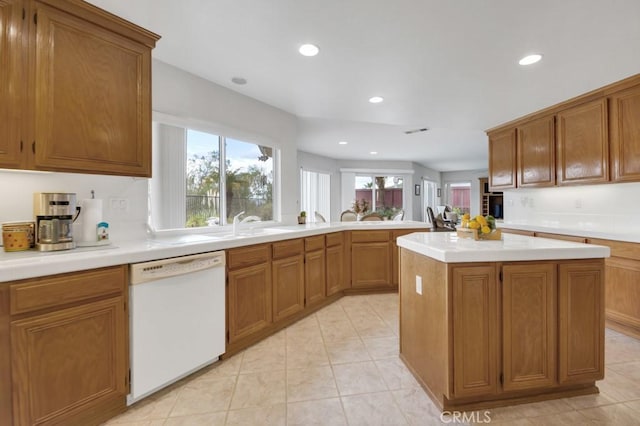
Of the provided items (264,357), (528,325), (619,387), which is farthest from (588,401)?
(264,357)

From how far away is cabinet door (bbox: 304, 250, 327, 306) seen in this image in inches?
123

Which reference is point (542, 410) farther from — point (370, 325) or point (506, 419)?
point (370, 325)

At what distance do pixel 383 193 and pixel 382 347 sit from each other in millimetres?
7337

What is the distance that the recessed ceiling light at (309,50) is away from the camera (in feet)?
7.31

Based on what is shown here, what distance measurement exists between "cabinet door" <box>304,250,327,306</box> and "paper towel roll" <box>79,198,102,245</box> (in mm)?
1786

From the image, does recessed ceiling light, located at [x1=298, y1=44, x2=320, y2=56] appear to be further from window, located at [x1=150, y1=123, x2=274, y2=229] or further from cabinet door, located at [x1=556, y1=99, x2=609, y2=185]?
cabinet door, located at [x1=556, y1=99, x2=609, y2=185]

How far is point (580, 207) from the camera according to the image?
3.65m

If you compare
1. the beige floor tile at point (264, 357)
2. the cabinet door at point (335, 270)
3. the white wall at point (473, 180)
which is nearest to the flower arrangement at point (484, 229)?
the beige floor tile at point (264, 357)

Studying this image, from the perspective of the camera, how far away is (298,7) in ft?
5.87

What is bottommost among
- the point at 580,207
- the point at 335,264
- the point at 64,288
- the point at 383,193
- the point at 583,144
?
the point at 335,264

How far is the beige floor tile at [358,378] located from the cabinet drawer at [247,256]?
3.35 feet

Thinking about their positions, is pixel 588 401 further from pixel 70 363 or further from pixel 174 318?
pixel 70 363

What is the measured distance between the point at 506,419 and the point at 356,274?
7.65 ft

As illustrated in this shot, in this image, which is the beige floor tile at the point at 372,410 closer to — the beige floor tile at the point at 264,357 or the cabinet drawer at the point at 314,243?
the beige floor tile at the point at 264,357
